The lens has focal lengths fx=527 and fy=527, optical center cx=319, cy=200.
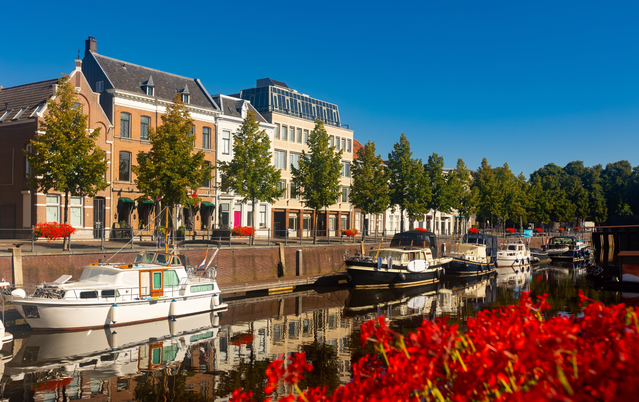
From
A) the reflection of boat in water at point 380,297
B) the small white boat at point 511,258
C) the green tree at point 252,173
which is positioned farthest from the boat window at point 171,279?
the small white boat at point 511,258

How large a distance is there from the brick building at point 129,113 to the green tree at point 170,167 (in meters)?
5.58

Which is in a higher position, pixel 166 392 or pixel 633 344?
pixel 633 344

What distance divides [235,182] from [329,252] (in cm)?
953

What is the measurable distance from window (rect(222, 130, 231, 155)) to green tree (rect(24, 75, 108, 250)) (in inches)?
836

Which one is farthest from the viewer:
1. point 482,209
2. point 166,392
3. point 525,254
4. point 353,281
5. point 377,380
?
point 482,209

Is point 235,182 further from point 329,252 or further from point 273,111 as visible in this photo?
point 273,111

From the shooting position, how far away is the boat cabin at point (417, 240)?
43531mm

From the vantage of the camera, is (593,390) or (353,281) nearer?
(593,390)

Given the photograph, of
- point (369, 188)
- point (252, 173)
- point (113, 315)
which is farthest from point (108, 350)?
point (369, 188)

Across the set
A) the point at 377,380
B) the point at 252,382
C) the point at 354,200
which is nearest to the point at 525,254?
the point at 354,200

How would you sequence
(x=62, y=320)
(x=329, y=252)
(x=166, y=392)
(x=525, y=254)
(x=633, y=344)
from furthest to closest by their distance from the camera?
1. (x=525, y=254)
2. (x=329, y=252)
3. (x=62, y=320)
4. (x=166, y=392)
5. (x=633, y=344)

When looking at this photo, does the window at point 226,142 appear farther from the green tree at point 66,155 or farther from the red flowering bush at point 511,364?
the red flowering bush at point 511,364

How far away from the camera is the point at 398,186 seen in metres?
58.7

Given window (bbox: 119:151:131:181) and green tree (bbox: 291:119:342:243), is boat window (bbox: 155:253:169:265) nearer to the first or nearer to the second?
window (bbox: 119:151:131:181)
